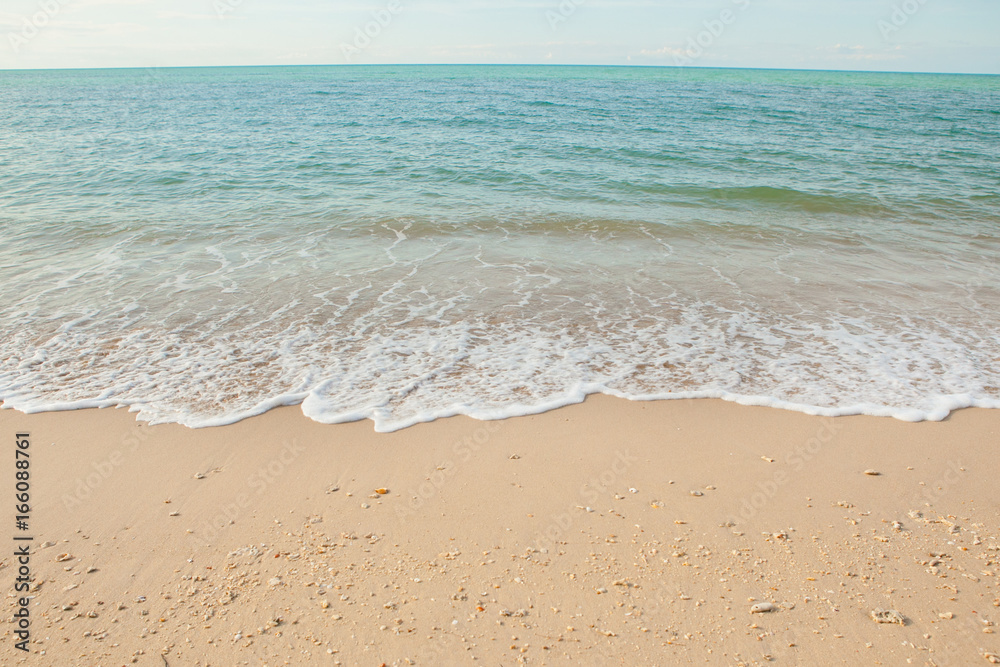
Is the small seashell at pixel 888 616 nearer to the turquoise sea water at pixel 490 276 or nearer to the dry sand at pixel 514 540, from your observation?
the dry sand at pixel 514 540

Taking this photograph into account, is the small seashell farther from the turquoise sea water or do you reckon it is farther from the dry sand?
the turquoise sea water

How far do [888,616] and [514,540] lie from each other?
1930 mm

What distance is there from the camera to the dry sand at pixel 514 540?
2.76 m

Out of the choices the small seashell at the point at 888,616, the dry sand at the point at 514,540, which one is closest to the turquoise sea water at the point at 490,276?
the dry sand at the point at 514,540

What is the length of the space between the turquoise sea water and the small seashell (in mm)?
2290

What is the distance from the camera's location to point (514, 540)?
11.2 feet

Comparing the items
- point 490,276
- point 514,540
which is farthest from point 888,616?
point 490,276

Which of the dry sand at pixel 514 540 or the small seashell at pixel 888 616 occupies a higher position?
the small seashell at pixel 888 616

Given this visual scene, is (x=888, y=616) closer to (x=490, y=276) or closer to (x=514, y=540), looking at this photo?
(x=514, y=540)

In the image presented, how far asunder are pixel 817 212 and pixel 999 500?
33.0ft

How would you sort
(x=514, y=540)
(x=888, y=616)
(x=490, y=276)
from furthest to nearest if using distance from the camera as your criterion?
1. (x=490, y=276)
2. (x=514, y=540)
3. (x=888, y=616)

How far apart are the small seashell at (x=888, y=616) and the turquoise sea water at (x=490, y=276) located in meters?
2.29

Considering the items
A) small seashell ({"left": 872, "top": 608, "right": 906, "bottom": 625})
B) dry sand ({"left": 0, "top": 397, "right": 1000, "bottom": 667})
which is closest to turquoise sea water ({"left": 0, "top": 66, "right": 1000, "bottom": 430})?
dry sand ({"left": 0, "top": 397, "right": 1000, "bottom": 667})

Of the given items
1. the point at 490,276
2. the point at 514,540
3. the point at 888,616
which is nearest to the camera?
the point at 888,616
